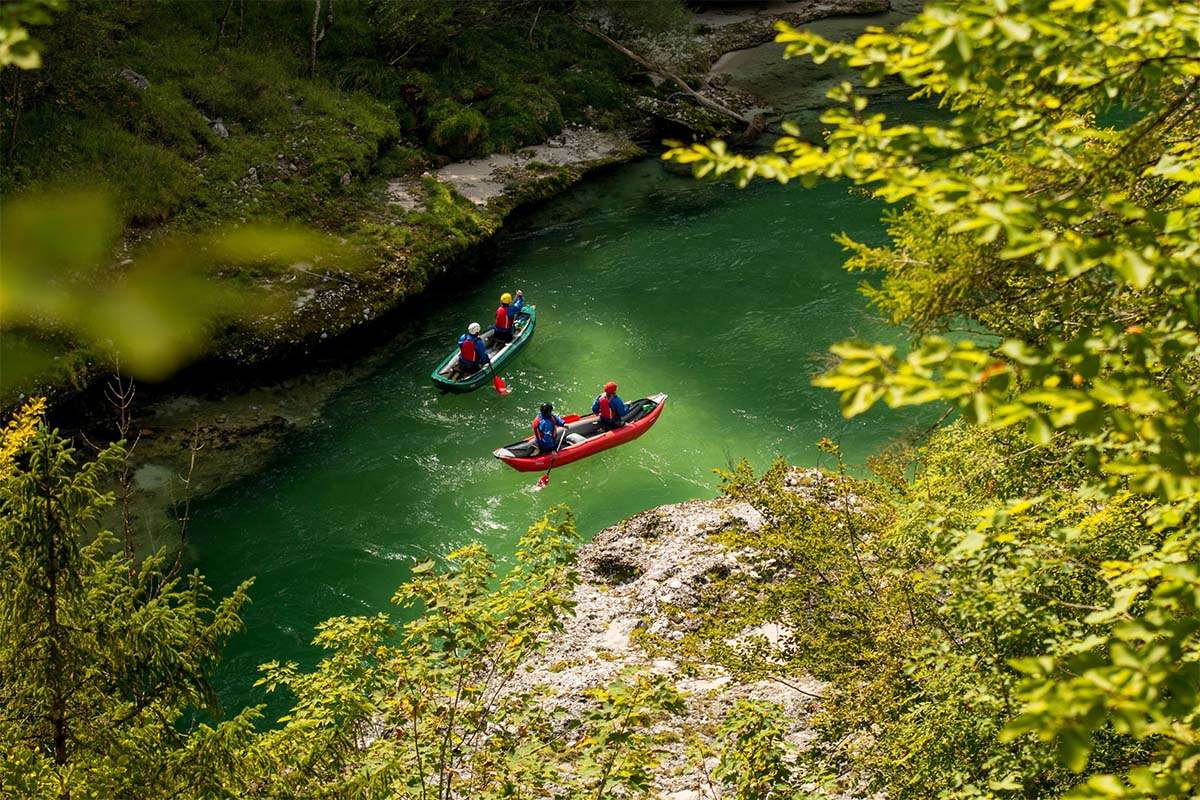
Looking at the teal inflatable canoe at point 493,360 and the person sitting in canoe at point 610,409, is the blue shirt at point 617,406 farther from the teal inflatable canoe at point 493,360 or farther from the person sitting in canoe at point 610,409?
the teal inflatable canoe at point 493,360

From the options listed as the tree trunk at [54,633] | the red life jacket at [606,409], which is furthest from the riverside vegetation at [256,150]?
the tree trunk at [54,633]

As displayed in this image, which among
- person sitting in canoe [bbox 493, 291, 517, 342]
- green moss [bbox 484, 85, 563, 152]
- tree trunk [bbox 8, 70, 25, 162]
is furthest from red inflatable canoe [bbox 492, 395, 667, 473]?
green moss [bbox 484, 85, 563, 152]

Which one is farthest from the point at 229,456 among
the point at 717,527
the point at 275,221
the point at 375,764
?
the point at 375,764

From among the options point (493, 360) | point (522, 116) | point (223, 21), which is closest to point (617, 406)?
point (493, 360)

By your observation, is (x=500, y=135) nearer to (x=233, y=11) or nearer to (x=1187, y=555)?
(x=233, y=11)

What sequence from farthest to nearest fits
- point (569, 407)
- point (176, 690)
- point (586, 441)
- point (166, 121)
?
point (166, 121) → point (569, 407) → point (586, 441) → point (176, 690)

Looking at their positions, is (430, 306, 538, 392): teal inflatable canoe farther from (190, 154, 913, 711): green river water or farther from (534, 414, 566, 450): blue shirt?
(534, 414, 566, 450): blue shirt

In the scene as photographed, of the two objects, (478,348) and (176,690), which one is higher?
(176,690)

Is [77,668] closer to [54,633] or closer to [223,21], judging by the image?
[54,633]
